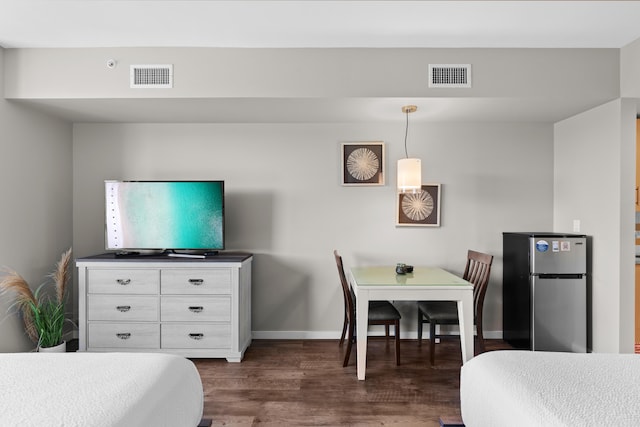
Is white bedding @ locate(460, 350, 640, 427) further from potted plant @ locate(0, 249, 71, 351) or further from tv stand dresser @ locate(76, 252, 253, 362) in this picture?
potted plant @ locate(0, 249, 71, 351)

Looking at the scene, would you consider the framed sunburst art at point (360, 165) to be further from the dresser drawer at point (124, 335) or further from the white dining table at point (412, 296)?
the dresser drawer at point (124, 335)

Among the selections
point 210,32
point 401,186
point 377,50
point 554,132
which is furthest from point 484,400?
point 554,132

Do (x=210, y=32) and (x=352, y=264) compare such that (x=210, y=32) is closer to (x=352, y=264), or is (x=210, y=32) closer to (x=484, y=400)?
(x=352, y=264)

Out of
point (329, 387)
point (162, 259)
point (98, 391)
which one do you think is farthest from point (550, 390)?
point (162, 259)

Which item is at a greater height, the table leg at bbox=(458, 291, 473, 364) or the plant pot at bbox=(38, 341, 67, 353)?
the table leg at bbox=(458, 291, 473, 364)

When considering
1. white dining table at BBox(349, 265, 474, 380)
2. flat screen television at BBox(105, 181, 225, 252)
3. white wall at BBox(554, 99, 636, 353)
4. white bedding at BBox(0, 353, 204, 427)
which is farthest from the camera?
flat screen television at BBox(105, 181, 225, 252)

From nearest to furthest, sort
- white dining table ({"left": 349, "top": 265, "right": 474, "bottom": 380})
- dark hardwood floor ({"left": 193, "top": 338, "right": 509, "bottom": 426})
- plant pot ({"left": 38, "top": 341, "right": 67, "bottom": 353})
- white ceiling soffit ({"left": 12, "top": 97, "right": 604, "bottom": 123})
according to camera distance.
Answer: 1. dark hardwood floor ({"left": 193, "top": 338, "right": 509, "bottom": 426})
2. white dining table ({"left": 349, "top": 265, "right": 474, "bottom": 380})
3. white ceiling soffit ({"left": 12, "top": 97, "right": 604, "bottom": 123})
4. plant pot ({"left": 38, "top": 341, "right": 67, "bottom": 353})

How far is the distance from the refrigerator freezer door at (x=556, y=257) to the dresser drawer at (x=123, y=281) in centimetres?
318

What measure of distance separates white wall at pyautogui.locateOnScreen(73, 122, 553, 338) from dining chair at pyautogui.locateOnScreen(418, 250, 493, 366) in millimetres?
428

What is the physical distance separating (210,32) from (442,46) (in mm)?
1723

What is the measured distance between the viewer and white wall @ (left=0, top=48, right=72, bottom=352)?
3123 mm

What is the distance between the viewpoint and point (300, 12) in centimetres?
256

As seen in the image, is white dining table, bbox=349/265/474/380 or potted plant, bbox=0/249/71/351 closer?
white dining table, bbox=349/265/474/380

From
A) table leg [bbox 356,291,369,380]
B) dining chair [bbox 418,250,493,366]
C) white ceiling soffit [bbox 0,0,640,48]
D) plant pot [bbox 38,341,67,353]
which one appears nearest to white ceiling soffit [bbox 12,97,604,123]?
white ceiling soffit [bbox 0,0,640,48]
